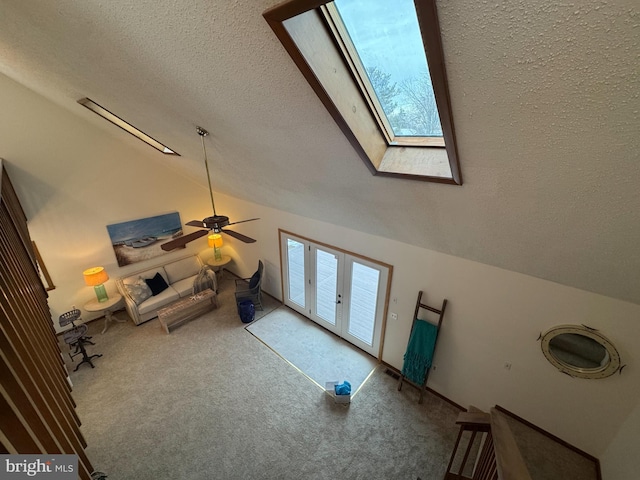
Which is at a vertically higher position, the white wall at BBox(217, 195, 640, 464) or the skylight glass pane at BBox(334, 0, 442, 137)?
the skylight glass pane at BBox(334, 0, 442, 137)

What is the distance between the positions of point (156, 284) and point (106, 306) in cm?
88

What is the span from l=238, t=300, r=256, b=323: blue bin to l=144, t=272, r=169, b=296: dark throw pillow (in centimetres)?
178

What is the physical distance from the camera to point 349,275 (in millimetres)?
4301

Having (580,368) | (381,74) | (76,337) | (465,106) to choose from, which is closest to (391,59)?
(381,74)

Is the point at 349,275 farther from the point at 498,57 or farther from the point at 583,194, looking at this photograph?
the point at 498,57

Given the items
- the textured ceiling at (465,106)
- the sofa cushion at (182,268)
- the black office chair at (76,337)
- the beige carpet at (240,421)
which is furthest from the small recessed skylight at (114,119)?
the beige carpet at (240,421)

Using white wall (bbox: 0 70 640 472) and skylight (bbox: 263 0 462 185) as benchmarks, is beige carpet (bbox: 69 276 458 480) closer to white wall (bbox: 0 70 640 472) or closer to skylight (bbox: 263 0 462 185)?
white wall (bbox: 0 70 640 472)

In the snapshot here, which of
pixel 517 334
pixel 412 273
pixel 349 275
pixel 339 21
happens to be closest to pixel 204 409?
pixel 349 275

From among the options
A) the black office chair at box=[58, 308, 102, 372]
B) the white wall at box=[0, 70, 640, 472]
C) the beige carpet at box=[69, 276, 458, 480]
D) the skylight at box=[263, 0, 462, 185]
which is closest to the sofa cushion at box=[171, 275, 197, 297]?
the white wall at box=[0, 70, 640, 472]

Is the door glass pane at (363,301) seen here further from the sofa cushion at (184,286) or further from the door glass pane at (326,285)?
the sofa cushion at (184,286)

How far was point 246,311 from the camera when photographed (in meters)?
5.19

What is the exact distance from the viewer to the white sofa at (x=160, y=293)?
518 centimetres

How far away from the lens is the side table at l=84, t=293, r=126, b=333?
16.1ft

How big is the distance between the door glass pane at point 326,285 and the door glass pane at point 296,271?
1.37 feet
